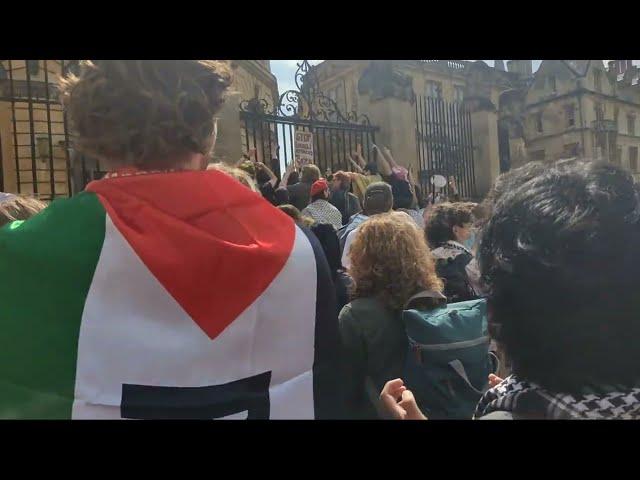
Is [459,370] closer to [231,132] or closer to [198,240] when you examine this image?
[198,240]

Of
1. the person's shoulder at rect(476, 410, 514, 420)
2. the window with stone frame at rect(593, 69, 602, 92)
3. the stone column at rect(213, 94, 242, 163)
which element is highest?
the window with stone frame at rect(593, 69, 602, 92)

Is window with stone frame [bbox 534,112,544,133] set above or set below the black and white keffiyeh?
above

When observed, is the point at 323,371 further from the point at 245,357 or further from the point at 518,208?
the point at 518,208

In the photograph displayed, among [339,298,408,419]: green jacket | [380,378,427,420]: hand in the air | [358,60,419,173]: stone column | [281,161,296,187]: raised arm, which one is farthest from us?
[358,60,419,173]: stone column

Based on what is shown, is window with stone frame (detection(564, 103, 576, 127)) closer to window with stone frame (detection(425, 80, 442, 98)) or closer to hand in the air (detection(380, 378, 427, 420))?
window with stone frame (detection(425, 80, 442, 98))

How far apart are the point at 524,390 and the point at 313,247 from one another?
61 centimetres

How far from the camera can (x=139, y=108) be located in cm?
136

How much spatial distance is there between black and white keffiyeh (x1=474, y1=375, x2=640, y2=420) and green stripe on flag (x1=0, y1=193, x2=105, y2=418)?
95cm

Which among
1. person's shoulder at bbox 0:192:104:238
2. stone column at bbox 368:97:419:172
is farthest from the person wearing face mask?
stone column at bbox 368:97:419:172

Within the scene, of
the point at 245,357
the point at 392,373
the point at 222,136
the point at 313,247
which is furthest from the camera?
the point at 222,136

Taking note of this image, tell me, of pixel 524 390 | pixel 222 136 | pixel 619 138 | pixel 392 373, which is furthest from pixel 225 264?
pixel 619 138

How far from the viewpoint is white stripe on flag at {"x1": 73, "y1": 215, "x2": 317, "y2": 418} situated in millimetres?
1279

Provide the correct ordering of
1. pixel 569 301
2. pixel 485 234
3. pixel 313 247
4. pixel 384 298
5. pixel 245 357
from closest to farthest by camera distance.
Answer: pixel 569 301 → pixel 485 234 → pixel 245 357 → pixel 313 247 → pixel 384 298

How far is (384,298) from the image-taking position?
7.79 feet
